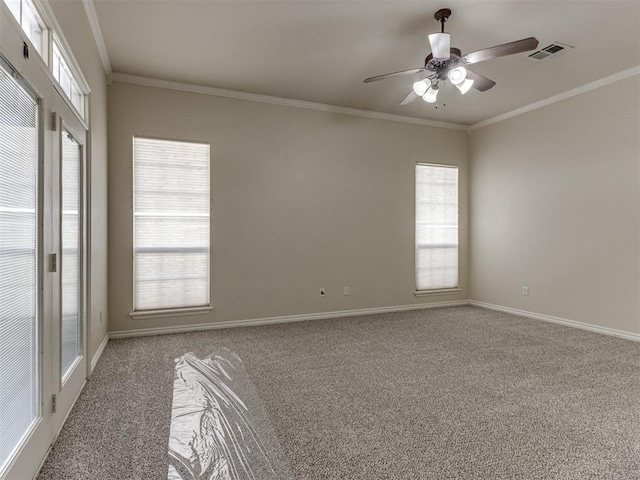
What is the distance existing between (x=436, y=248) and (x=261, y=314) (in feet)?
9.81

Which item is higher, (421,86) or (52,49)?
(421,86)

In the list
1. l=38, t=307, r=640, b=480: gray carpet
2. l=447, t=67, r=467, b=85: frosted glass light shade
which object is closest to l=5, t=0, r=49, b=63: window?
l=38, t=307, r=640, b=480: gray carpet

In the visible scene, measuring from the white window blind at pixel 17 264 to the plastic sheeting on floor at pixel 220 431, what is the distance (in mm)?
716

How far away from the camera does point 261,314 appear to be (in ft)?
14.9

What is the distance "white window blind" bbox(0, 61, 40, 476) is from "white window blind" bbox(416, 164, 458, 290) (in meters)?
4.82

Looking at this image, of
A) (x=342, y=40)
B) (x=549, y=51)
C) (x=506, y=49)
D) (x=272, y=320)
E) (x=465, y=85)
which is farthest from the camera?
(x=272, y=320)

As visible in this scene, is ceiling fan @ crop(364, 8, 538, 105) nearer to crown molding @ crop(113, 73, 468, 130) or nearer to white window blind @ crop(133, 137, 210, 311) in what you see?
crown molding @ crop(113, 73, 468, 130)

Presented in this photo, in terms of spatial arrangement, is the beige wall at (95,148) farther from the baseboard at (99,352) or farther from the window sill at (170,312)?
the window sill at (170,312)

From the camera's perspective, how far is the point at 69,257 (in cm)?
231

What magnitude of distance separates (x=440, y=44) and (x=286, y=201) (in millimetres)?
2630

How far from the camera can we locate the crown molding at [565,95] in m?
3.88

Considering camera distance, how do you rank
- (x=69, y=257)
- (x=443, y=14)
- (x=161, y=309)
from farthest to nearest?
(x=161, y=309) < (x=443, y=14) < (x=69, y=257)

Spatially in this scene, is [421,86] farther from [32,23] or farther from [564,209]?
[564,209]

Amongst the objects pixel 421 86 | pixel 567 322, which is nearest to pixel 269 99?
pixel 421 86
